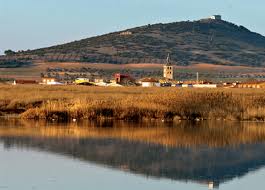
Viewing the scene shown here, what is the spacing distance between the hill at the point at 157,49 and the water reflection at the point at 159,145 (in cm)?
10204

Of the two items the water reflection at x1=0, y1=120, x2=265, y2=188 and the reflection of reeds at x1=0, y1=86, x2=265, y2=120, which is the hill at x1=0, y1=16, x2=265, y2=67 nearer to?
the reflection of reeds at x1=0, y1=86, x2=265, y2=120

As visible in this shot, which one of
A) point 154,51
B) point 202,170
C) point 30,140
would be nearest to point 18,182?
point 202,170

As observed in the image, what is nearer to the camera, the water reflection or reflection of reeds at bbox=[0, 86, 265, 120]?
the water reflection

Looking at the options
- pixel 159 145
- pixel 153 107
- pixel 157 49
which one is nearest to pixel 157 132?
pixel 159 145

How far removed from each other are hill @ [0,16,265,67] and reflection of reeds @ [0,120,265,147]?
101m

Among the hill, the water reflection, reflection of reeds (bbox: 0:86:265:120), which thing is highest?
the hill

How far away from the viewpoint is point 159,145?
31.2 meters

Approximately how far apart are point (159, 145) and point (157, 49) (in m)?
143

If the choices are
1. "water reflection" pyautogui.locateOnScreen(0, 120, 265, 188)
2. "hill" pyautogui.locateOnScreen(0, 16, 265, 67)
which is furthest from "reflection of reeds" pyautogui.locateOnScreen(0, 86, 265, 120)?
"hill" pyautogui.locateOnScreen(0, 16, 265, 67)

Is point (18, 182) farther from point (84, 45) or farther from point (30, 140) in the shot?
point (84, 45)

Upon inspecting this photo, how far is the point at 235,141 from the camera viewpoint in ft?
110

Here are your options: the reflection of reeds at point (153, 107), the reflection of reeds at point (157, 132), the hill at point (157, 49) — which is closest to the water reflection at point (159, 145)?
the reflection of reeds at point (157, 132)

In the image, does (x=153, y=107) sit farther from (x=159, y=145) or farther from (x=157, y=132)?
(x=159, y=145)

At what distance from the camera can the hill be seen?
152 meters
